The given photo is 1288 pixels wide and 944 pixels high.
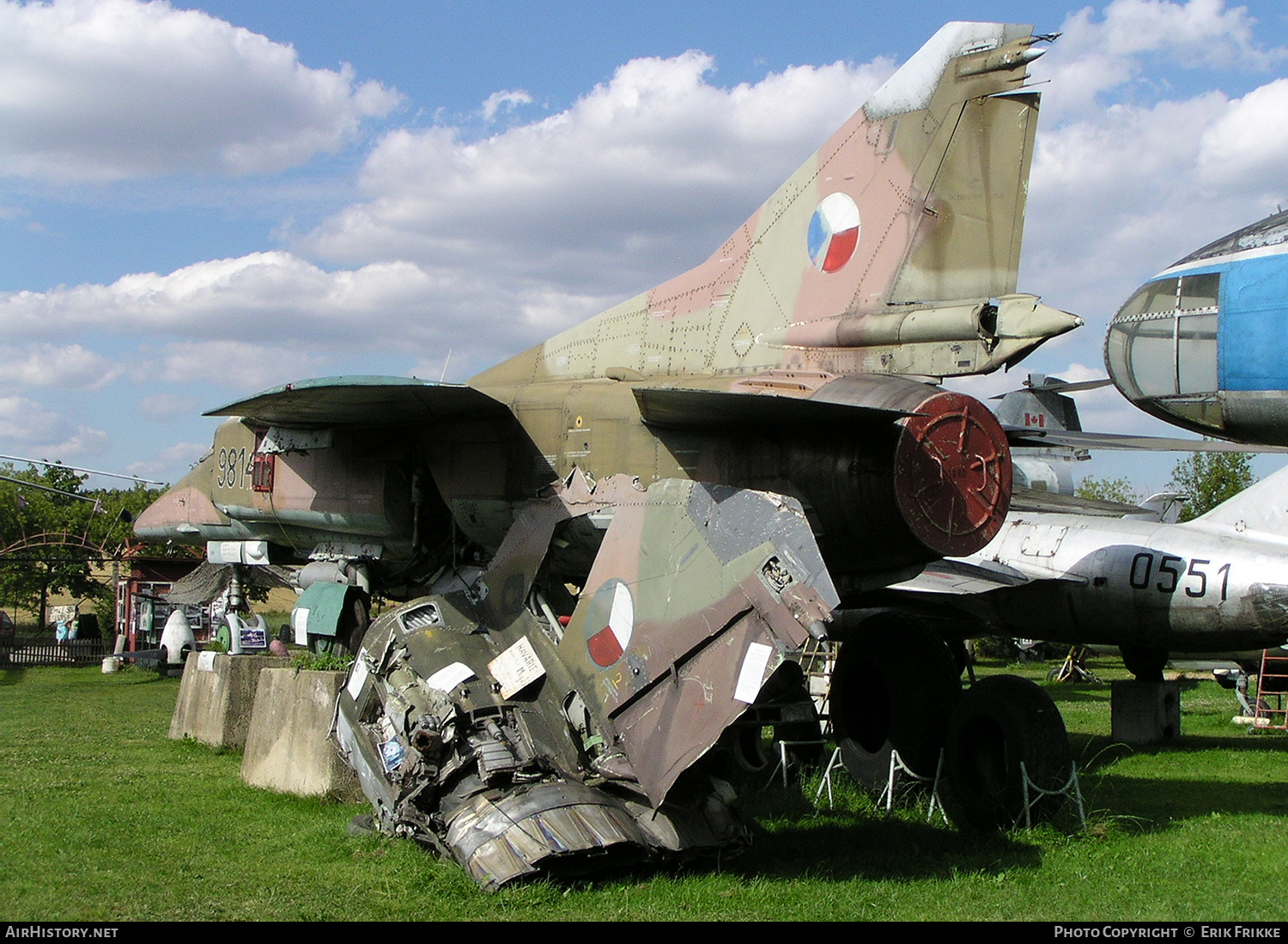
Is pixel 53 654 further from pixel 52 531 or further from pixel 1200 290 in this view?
pixel 1200 290

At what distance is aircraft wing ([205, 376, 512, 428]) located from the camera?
904 cm

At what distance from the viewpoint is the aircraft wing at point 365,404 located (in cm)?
904

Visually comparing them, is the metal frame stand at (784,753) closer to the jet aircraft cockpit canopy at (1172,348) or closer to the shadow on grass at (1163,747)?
the shadow on grass at (1163,747)

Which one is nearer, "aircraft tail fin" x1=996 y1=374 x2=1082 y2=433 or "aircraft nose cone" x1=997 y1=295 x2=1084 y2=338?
"aircraft nose cone" x1=997 y1=295 x2=1084 y2=338

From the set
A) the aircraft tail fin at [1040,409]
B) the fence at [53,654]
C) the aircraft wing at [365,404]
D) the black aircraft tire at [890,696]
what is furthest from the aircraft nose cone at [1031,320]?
the fence at [53,654]

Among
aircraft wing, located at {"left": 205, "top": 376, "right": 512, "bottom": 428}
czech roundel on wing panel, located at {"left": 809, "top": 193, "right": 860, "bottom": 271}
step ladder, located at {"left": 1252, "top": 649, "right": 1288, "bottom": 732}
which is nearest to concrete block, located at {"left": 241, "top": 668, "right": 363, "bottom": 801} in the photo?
aircraft wing, located at {"left": 205, "top": 376, "right": 512, "bottom": 428}

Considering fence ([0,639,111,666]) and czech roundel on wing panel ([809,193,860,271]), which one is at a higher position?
czech roundel on wing panel ([809,193,860,271])

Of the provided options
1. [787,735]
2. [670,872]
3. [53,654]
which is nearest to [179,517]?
[787,735]

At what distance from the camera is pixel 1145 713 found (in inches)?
538

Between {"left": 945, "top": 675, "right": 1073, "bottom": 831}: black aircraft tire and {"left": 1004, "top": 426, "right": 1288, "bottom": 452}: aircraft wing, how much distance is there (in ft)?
6.89

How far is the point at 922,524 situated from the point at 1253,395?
2378 millimetres

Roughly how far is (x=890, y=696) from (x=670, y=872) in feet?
12.2

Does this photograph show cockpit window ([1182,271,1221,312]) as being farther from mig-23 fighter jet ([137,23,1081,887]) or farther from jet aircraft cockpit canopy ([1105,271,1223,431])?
mig-23 fighter jet ([137,23,1081,887])
